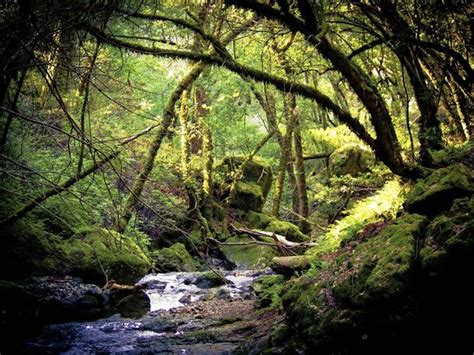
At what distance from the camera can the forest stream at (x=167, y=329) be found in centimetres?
563

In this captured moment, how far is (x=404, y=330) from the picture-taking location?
136 inches

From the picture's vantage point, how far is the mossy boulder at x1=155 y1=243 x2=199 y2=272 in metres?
12.8

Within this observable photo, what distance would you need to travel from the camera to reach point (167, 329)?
6.54m

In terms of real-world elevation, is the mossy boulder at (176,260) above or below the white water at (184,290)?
above

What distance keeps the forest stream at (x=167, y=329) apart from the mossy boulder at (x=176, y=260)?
3.63 metres

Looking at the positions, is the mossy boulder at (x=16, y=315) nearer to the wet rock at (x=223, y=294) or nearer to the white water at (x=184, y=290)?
the white water at (x=184, y=290)

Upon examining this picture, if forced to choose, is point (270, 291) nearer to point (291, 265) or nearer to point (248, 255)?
point (291, 265)

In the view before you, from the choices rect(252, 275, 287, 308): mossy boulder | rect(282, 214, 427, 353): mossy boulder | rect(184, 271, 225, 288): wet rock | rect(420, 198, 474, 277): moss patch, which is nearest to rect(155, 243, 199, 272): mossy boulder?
rect(184, 271, 225, 288): wet rock

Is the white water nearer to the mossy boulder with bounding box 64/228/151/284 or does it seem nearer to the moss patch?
the mossy boulder with bounding box 64/228/151/284

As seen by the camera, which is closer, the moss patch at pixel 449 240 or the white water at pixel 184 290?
the moss patch at pixel 449 240

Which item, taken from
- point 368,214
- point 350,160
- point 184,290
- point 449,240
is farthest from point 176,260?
point 449,240

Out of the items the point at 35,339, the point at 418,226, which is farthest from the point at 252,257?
the point at 418,226

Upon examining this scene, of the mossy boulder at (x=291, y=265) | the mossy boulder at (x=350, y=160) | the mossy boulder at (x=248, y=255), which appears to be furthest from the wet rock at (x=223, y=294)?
the mossy boulder at (x=350, y=160)

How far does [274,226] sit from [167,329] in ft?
32.2
